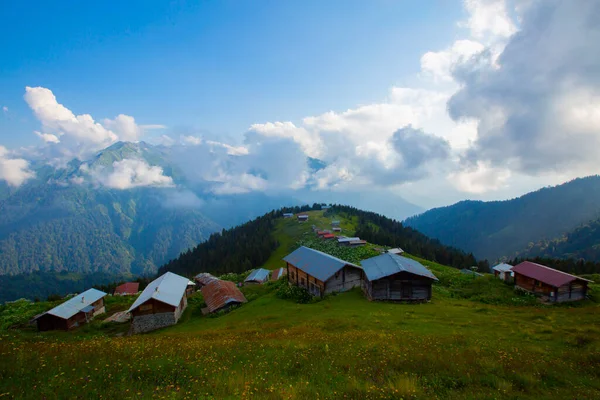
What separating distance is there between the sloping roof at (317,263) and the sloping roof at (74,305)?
33.7m

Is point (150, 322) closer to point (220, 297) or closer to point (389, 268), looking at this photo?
point (220, 297)

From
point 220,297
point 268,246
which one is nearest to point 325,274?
point 220,297

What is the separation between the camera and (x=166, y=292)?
42875 millimetres

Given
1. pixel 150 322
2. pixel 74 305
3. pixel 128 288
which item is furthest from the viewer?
pixel 128 288

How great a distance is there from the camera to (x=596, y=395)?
931 cm

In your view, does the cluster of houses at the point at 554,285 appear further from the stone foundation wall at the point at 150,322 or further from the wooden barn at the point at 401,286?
the stone foundation wall at the point at 150,322

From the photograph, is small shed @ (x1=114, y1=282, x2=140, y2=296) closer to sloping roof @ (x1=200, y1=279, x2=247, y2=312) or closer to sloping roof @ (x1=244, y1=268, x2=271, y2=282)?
sloping roof @ (x1=244, y1=268, x2=271, y2=282)

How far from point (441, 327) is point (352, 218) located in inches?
6431

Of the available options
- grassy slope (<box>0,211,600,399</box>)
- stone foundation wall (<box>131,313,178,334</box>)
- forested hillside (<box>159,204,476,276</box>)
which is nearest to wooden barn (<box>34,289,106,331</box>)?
stone foundation wall (<box>131,313,178,334</box>)

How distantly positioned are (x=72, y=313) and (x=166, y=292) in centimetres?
1520

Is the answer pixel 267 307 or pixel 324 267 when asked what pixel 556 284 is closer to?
pixel 324 267

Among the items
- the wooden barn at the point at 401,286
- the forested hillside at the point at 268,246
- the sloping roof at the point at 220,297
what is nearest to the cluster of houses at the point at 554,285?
the wooden barn at the point at 401,286

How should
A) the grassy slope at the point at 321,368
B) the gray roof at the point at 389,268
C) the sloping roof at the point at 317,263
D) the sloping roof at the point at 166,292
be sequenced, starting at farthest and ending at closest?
the sloping roof at the point at 317,263 < the sloping roof at the point at 166,292 < the gray roof at the point at 389,268 < the grassy slope at the point at 321,368

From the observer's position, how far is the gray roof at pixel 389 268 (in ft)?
118
